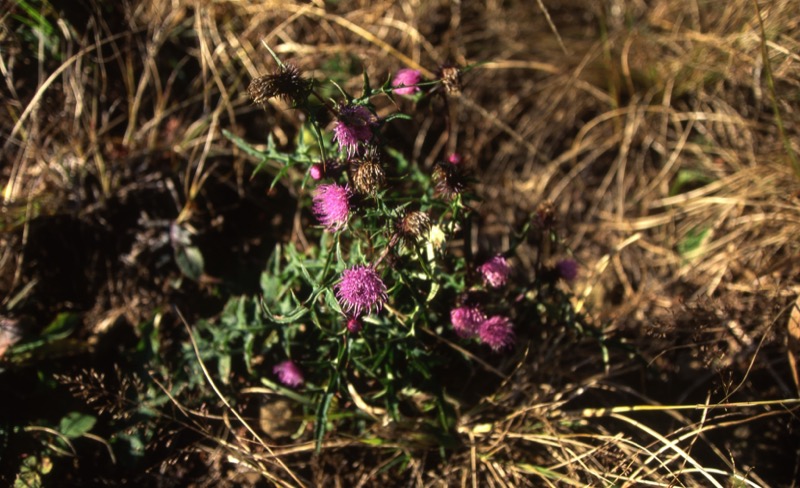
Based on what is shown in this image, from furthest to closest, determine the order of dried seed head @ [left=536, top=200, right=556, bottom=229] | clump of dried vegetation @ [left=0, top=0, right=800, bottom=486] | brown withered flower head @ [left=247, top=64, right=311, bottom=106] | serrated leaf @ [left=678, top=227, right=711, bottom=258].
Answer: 1. serrated leaf @ [left=678, top=227, right=711, bottom=258]
2. clump of dried vegetation @ [left=0, top=0, right=800, bottom=486]
3. dried seed head @ [left=536, top=200, right=556, bottom=229]
4. brown withered flower head @ [left=247, top=64, right=311, bottom=106]

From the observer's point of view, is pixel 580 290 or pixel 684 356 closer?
pixel 684 356

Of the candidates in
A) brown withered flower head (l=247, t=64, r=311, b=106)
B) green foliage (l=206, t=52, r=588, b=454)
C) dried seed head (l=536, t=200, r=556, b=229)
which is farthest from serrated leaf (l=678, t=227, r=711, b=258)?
brown withered flower head (l=247, t=64, r=311, b=106)

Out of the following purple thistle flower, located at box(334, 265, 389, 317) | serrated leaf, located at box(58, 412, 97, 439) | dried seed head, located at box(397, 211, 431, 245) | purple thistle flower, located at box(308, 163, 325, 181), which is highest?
purple thistle flower, located at box(308, 163, 325, 181)

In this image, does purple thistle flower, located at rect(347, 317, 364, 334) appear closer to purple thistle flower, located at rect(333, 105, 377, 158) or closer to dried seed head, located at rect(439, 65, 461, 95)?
purple thistle flower, located at rect(333, 105, 377, 158)

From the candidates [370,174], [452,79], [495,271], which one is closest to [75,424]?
[370,174]

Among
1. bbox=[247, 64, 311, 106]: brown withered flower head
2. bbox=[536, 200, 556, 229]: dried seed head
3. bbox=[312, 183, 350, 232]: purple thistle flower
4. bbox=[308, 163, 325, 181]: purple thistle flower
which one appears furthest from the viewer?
bbox=[536, 200, 556, 229]: dried seed head

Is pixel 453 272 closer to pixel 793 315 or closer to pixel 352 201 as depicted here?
pixel 352 201

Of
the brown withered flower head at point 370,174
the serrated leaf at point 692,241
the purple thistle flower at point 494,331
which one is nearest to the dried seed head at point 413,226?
the brown withered flower head at point 370,174

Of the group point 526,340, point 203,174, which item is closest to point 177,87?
point 203,174
